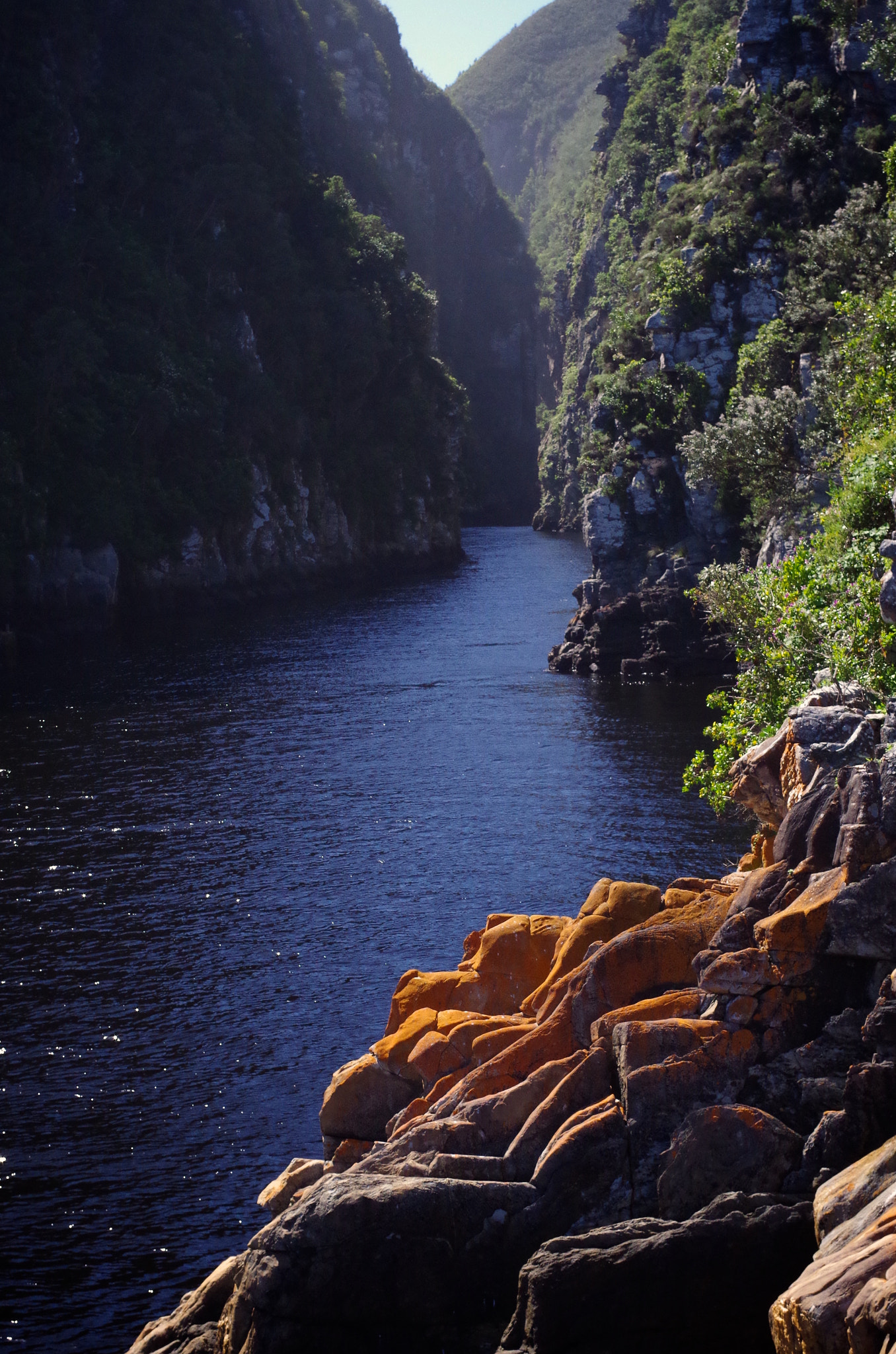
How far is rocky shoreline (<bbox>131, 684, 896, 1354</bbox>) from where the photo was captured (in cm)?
1465

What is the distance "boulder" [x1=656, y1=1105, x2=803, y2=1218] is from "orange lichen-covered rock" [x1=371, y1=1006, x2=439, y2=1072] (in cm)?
601

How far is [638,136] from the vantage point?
129125 millimetres

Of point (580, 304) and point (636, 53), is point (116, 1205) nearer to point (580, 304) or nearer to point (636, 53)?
point (636, 53)

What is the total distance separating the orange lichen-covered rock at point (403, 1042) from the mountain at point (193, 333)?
64.0m

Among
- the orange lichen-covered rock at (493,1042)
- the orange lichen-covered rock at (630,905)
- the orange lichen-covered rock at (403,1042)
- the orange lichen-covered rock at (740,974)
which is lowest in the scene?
the orange lichen-covered rock at (403,1042)

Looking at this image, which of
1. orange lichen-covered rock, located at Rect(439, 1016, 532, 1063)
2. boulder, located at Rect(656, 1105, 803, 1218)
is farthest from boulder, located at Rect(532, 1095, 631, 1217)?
orange lichen-covered rock, located at Rect(439, 1016, 532, 1063)

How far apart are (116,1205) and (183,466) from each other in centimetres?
8743

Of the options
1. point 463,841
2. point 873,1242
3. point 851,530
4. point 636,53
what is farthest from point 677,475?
point 636,53

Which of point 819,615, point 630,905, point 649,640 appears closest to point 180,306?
point 649,640

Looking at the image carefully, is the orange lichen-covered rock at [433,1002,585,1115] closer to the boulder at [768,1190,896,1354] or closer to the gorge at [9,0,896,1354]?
the gorge at [9,0,896,1354]

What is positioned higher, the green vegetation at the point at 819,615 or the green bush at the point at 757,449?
the green bush at the point at 757,449

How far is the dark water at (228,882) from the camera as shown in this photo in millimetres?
20875

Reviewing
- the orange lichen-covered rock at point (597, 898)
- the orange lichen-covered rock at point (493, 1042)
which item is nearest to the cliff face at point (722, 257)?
the orange lichen-covered rock at point (597, 898)

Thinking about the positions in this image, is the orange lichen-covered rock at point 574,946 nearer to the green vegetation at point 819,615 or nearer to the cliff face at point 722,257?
the green vegetation at point 819,615
